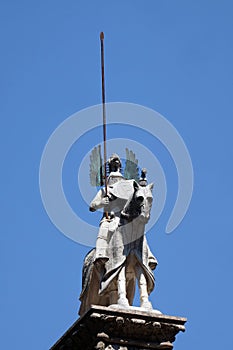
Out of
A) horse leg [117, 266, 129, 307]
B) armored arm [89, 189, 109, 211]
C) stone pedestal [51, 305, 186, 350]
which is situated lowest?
stone pedestal [51, 305, 186, 350]

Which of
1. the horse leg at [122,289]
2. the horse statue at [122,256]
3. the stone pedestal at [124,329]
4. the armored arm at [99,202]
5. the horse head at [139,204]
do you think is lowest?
the stone pedestal at [124,329]

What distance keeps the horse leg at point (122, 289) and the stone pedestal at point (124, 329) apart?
0.50m

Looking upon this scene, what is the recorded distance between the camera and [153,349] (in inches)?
1016

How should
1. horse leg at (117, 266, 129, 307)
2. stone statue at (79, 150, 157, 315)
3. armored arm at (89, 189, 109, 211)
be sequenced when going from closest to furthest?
horse leg at (117, 266, 129, 307), stone statue at (79, 150, 157, 315), armored arm at (89, 189, 109, 211)

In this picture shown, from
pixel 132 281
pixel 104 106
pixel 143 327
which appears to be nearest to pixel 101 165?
pixel 104 106

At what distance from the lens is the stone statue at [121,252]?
27016 millimetres

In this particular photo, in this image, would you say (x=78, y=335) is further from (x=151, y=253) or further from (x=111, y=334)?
(x=151, y=253)

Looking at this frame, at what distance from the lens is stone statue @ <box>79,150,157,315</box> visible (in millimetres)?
Result: 27016

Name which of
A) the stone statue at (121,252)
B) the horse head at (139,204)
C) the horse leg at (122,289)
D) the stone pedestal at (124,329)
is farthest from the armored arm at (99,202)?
the stone pedestal at (124,329)

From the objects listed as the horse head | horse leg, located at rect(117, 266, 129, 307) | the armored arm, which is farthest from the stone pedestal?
the armored arm

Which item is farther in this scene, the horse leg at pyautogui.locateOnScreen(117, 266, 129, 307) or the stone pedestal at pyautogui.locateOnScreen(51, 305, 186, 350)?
the horse leg at pyautogui.locateOnScreen(117, 266, 129, 307)

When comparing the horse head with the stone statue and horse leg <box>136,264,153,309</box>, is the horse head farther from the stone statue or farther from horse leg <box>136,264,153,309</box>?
horse leg <box>136,264,153,309</box>

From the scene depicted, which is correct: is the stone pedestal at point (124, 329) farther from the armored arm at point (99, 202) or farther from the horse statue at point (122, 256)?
the armored arm at point (99, 202)

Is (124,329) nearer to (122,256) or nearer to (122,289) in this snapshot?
(122,289)
